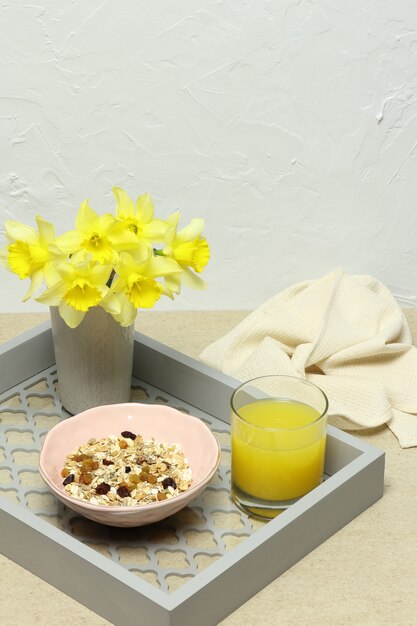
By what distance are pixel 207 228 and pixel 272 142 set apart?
140 mm

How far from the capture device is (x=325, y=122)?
1.40m

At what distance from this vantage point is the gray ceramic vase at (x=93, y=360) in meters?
1.17

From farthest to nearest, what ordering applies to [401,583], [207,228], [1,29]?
[207,228] → [1,29] → [401,583]

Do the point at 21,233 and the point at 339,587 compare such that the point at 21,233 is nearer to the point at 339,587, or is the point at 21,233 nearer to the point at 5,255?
the point at 5,255

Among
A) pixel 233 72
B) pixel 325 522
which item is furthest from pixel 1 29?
pixel 325 522

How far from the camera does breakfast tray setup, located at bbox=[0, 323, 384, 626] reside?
0.95 m

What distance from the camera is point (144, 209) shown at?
1118mm

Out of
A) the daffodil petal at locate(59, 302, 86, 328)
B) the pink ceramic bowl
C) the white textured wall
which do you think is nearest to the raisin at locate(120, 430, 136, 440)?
the pink ceramic bowl

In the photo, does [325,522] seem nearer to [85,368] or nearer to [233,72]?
[85,368]

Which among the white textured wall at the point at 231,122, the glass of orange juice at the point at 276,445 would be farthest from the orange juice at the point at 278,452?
the white textured wall at the point at 231,122

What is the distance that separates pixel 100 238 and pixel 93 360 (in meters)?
0.16

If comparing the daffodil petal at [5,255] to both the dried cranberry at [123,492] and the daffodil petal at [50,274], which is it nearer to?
the daffodil petal at [50,274]

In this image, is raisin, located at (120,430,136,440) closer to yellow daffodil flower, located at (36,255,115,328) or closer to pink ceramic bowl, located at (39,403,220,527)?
pink ceramic bowl, located at (39,403,220,527)

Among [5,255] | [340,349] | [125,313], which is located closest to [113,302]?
[125,313]
